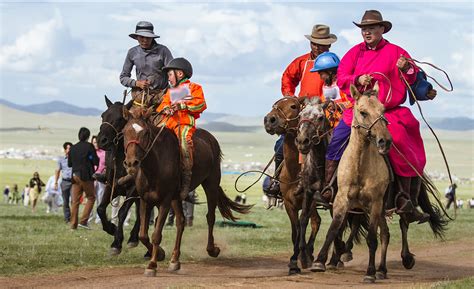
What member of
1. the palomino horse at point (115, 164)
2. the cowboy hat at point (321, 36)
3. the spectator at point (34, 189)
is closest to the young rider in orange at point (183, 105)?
the palomino horse at point (115, 164)

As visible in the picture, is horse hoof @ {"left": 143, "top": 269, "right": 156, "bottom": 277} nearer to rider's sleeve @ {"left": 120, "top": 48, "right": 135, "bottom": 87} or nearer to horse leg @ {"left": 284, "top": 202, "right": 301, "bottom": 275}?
horse leg @ {"left": 284, "top": 202, "right": 301, "bottom": 275}

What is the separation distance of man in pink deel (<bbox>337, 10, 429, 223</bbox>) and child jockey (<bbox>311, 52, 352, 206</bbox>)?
0.66 feet

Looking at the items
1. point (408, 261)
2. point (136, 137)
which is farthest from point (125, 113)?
point (408, 261)

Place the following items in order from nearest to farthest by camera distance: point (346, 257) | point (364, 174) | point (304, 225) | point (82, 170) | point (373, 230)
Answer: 1. point (364, 174)
2. point (373, 230)
3. point (304, 225)
4. point (346, 257)
5. point (82, 170)

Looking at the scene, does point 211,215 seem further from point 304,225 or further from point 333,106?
point 333,106

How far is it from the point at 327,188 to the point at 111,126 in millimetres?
3347

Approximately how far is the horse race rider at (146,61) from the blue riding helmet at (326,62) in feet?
8.17

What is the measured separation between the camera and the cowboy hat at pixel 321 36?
15.3 meters

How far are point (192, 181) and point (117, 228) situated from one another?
1348mm

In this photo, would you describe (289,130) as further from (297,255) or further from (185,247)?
(185,247)

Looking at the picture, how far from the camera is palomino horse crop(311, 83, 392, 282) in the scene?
40.2 ft

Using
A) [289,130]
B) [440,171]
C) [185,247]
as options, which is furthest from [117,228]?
[440,171]

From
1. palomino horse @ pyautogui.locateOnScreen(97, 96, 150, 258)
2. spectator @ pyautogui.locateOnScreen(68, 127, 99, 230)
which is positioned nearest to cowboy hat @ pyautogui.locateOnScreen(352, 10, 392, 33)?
palomino horse @ pyautogui.locateOnScreen(97, 96, 150, 258)

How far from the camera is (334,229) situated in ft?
40.8
